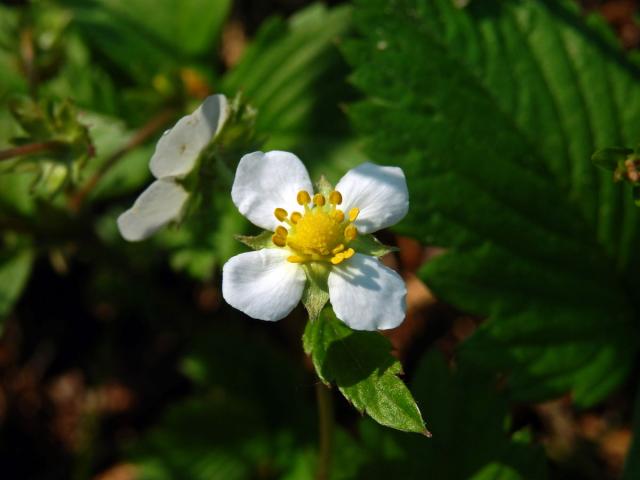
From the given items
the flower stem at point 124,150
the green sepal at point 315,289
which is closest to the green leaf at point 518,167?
the green sepal at point 315,289

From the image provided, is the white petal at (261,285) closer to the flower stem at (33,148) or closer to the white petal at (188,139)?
the white petal at (188,139)

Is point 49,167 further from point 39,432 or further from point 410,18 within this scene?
point 39,432

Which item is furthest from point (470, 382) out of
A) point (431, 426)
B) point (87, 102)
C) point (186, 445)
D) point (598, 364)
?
point (87, 102)

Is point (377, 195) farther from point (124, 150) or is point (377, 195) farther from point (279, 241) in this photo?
point (124, 150)

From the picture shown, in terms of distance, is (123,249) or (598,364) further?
(123,249)

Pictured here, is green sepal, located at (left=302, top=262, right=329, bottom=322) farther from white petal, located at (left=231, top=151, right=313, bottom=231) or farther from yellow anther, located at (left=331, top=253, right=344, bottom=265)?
white petal, located at (left=231, top=151, right=313, bottom=231)

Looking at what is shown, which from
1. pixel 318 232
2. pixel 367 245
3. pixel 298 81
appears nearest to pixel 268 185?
pixel 318 232
